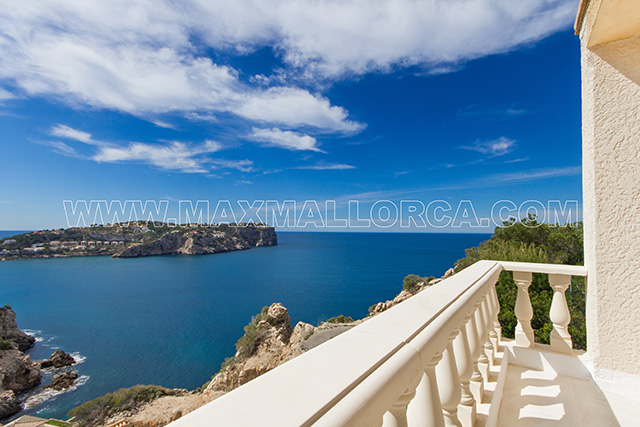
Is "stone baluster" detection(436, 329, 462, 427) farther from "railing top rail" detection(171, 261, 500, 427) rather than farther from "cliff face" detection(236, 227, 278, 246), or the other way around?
"cliff face" detection(236, 227, 278, 246)

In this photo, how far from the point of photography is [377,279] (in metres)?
50.0

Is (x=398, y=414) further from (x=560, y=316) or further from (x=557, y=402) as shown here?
(x=560, y=316)

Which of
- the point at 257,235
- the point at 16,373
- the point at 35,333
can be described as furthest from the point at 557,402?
the point at 257,235

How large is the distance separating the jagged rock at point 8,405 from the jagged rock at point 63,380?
293 cm

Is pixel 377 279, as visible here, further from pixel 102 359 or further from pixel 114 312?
pixel 114 312

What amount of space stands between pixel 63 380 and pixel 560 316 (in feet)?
115

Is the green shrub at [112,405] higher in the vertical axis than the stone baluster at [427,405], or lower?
lower

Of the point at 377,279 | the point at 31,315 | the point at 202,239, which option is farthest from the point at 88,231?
the point at 377,279

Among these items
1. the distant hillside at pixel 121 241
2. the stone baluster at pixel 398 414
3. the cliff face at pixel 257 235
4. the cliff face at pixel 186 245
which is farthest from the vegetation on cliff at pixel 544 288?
the cliff face at pixel 257 235

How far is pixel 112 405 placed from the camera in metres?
17.9

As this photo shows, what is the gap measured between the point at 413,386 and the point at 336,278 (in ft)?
177

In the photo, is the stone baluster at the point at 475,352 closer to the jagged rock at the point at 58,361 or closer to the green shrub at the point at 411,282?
the green shrub at the point at 411,282

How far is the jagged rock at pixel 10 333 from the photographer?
93.1ft

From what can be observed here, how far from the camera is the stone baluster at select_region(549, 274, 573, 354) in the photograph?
8.09ft
